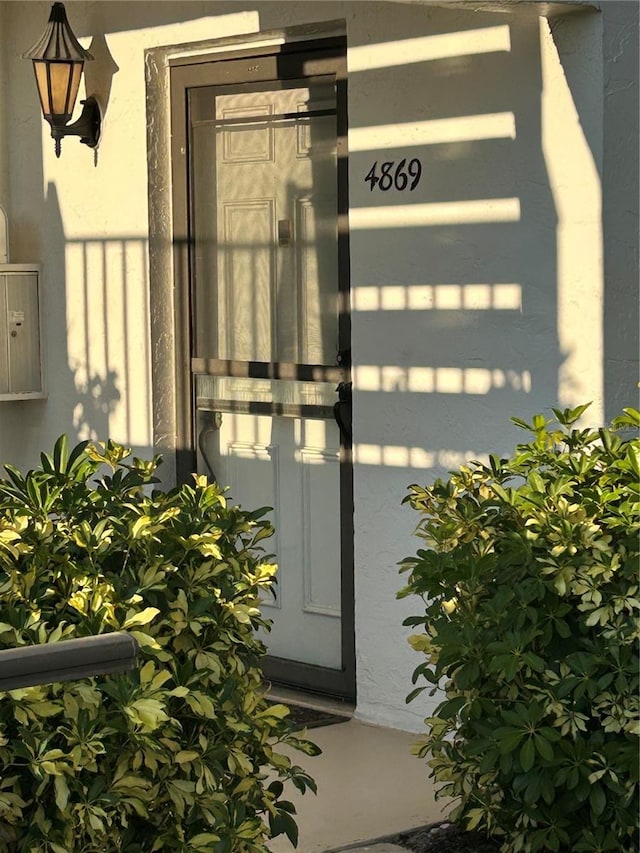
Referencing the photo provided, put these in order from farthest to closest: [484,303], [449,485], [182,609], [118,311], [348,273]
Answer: [118,311]
[348,273]
[484,303]
[449,485]
[182,609]

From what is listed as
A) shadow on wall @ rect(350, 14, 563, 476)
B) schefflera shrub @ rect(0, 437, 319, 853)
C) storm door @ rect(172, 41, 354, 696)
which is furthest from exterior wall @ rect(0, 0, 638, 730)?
schefflera shrub @ rect(0, 437, 319, 853)

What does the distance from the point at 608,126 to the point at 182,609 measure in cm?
224

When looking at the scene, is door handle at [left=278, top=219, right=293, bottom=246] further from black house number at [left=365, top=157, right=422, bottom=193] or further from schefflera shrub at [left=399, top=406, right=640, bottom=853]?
schefflera shrub at [left=399, top=406, right=640, bottom=853]

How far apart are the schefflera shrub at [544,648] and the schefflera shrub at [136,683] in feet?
1.64

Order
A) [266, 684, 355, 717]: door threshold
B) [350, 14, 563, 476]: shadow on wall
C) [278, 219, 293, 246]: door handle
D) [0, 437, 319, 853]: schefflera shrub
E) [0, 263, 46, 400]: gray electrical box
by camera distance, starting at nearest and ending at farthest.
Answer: [0, 437, 319, 853]: schefflera shrub < [350, 14, 563, 476]: shadow on wall < [266, 684, 355, 717]: door threshold < [278, 219, 293, 246]: door handle < [0, 263, 46, 400]: gray electrical box

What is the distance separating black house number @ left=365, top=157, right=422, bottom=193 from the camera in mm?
5055

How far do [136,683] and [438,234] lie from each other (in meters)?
2.51

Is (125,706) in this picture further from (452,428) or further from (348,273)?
(348,273)

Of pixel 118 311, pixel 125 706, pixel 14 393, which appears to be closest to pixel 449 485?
pixel 125 706

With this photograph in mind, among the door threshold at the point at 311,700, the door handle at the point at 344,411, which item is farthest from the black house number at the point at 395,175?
the door threshold at the point at 311,700

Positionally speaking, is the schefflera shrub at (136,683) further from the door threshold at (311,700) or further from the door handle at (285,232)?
the door handle at (285,232)

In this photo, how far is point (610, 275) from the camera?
446 cm

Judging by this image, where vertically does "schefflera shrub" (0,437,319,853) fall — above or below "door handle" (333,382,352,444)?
below

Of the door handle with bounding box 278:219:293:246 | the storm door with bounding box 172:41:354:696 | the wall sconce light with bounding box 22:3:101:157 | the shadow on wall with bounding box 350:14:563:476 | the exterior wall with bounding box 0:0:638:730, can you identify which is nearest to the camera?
the exterior wall with bounding box 0:0:638:730
